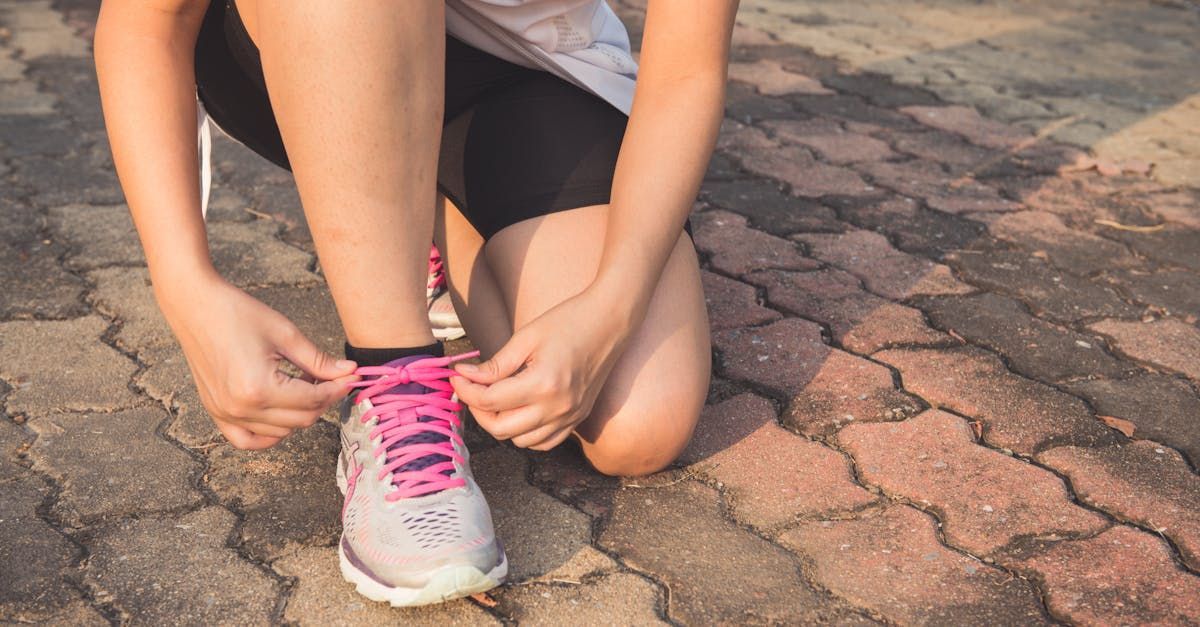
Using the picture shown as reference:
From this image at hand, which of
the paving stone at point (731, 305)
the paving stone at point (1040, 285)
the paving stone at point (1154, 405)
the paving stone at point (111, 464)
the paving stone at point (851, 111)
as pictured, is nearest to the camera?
the paving stone at point (111, 464)

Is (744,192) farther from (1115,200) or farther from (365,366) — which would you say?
(365,366)

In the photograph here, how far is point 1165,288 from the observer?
92.7 inches

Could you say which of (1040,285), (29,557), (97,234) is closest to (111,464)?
(29,557)

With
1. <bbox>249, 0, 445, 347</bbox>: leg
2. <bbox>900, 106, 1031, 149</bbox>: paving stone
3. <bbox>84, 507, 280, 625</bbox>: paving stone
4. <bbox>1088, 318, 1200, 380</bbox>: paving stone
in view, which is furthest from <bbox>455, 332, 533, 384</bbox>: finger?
<bbox>900, 106, 1031, 149</bbox>: paving stone

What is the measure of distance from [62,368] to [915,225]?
1644mm

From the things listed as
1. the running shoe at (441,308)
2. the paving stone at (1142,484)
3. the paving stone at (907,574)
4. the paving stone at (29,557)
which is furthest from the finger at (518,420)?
the paving stone at (1142,484)

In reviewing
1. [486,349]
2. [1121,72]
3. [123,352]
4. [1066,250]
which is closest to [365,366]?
[486,349]

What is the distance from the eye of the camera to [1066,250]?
99.0 inches

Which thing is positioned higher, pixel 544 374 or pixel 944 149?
pixel 544 374

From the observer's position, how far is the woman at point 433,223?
4.52 ft

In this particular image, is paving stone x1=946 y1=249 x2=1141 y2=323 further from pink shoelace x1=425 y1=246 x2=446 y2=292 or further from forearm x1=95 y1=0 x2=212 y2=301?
forearm x1=95 y1=0 x2=212 y2=301

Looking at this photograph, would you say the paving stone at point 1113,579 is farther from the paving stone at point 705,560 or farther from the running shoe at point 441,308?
the running shoe at point 441,308

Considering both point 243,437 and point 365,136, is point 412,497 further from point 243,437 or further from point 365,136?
point 365,136

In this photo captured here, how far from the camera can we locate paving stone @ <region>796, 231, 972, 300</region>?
→ 2.30m
